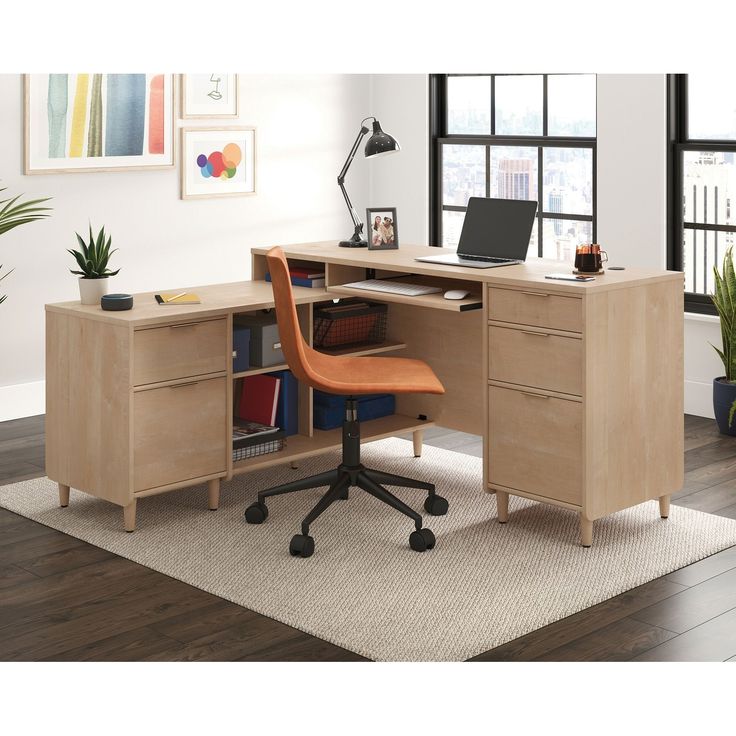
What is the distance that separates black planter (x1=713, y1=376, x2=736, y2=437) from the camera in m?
4.54

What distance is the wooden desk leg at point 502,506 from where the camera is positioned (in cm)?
344

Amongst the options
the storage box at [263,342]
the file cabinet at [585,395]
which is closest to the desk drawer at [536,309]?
the file cabinet at [585,395]

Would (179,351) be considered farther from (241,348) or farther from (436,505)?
(436,505)

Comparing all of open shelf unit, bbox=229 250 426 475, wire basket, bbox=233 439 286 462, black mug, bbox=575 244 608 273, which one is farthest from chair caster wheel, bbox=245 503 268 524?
black mug, bbox=575 244 608 273

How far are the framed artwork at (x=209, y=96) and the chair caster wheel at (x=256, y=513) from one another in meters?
2.61

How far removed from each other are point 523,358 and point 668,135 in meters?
2.11

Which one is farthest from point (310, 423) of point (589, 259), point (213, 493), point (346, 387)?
point (589, 259)

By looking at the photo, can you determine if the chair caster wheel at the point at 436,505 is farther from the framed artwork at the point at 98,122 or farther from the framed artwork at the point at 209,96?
the framed artwork at the point at 209,96

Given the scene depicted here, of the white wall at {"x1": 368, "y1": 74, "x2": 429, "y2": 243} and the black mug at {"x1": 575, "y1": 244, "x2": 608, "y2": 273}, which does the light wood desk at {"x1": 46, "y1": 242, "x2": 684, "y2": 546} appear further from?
the white wall at {"x1": 368, "y1": 74, "x2": 429, "y2": 243}

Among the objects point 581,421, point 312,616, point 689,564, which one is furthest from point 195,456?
point 689,564

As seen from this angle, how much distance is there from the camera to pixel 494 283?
327 centimetres

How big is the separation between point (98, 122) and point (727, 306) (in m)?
3.04

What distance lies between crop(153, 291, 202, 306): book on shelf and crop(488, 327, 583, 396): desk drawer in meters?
1.01
